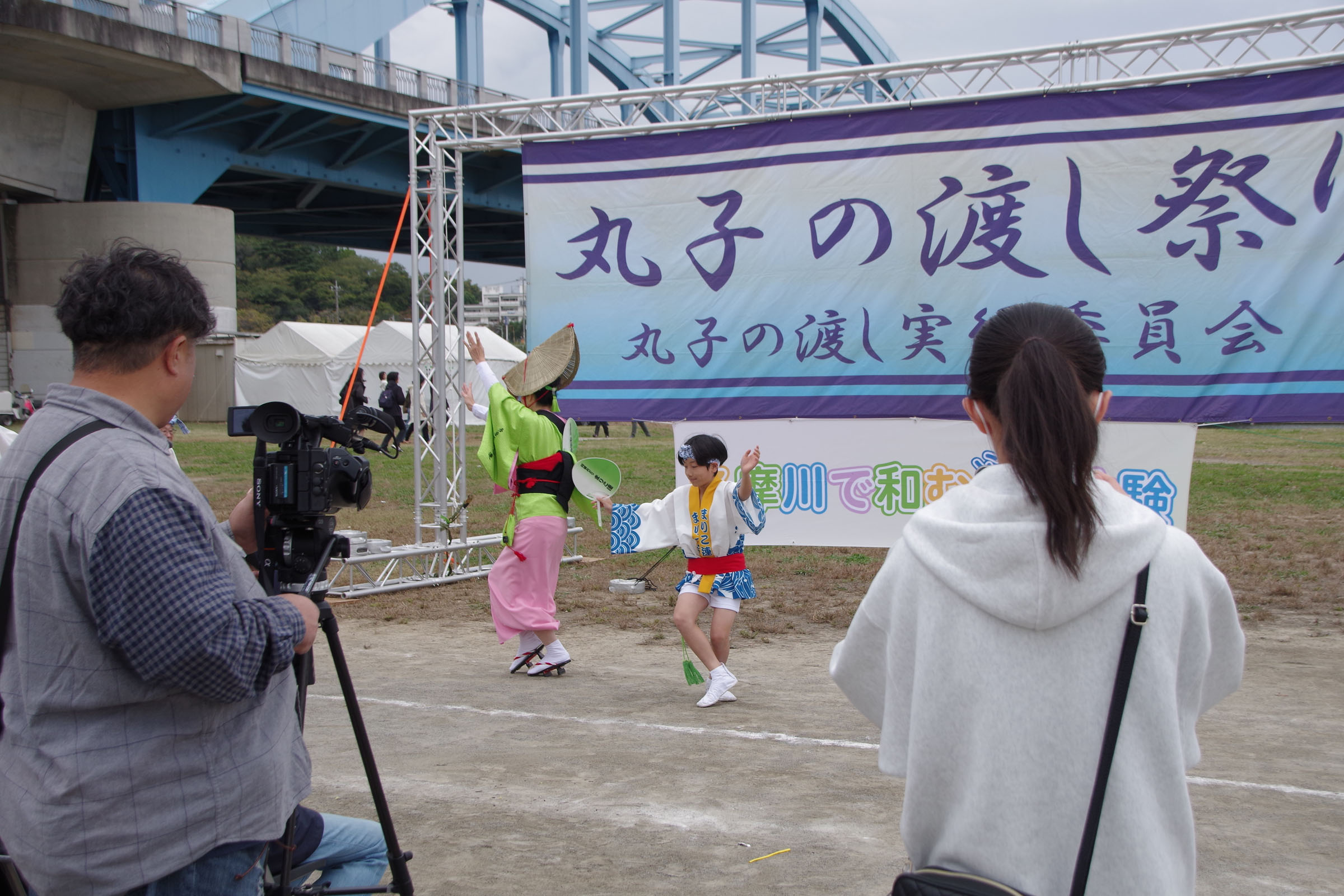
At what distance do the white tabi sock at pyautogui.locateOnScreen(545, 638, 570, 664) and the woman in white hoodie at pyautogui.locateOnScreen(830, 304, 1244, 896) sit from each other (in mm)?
4718

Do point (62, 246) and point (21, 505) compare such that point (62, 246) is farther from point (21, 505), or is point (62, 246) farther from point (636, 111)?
point (21, 505)

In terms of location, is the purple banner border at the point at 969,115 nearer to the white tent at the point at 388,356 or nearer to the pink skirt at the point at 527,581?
the pink skirt at the point at 527,581

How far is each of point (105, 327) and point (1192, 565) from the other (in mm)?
1674

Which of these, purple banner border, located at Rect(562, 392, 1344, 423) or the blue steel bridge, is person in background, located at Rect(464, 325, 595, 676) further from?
the blue steel bridge

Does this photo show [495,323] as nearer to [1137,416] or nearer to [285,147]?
[285,147]

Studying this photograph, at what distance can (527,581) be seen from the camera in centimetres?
615

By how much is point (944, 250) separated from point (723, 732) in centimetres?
346

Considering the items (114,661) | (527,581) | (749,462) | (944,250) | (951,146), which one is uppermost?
(951,146)

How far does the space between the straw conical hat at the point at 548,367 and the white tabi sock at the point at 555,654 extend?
1512 mm

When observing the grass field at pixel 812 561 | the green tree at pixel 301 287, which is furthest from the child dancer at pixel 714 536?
the green tree at pixel 301 287

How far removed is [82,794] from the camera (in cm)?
160

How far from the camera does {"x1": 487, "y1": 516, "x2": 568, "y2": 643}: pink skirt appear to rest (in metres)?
6.08

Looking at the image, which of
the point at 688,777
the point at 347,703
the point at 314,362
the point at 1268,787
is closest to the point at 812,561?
the point at 688,777

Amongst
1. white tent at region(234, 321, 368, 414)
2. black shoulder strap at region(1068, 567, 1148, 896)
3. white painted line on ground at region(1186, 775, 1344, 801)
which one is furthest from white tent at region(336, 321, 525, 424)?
black shoulder strap at region(1068, 567, 1148, 896)
